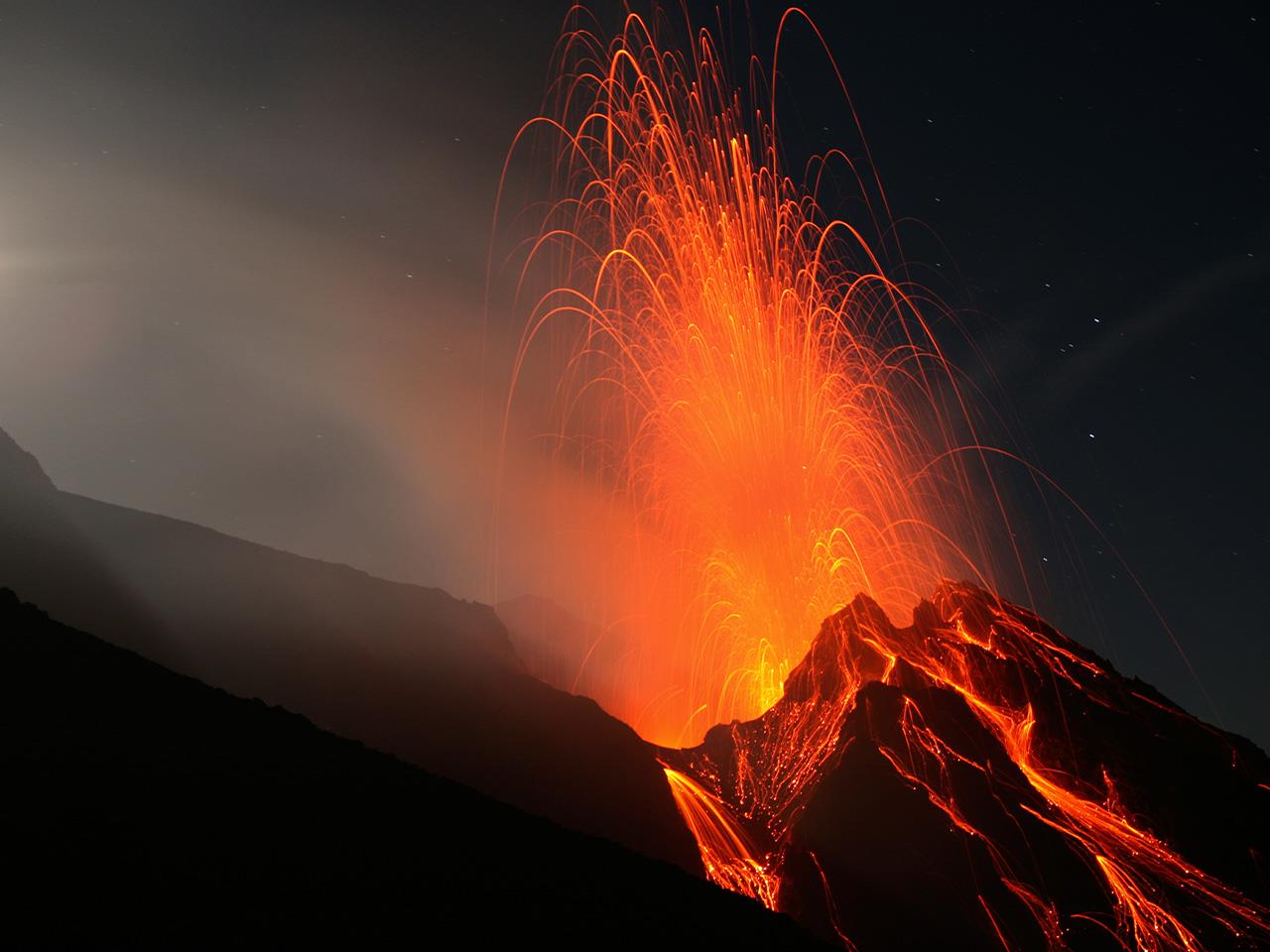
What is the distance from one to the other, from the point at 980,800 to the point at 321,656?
115 feet

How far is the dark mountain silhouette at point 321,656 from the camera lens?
32219 millimetres

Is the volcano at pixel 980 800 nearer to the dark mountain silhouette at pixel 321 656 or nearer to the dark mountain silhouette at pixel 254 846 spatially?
the dark mountain silhouette at pixel 321 656

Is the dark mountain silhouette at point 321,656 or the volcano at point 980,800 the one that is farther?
the volcano at point 980,800

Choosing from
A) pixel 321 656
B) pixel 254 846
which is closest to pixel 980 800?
pixel 321 656

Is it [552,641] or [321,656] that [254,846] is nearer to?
[321,656]

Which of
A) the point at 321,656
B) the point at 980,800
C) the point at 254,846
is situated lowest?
the point at 254,846

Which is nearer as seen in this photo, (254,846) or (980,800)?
(254,846)

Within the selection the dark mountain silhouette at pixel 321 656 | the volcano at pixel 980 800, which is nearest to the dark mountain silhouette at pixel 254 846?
the dark mountain silhouette at pixel 321 656

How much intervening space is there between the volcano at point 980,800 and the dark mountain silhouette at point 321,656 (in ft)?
21.1

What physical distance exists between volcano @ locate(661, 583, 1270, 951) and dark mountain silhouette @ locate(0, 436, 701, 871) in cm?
642

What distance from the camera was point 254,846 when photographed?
11133 millimetres

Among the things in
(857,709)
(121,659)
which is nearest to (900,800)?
(857,709)

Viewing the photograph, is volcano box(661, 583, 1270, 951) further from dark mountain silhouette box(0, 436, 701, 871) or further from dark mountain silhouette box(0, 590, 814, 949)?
dark mountain silhouette box(0, 590, 814, 949)

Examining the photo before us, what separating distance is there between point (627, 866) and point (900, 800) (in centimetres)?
3193
